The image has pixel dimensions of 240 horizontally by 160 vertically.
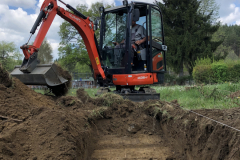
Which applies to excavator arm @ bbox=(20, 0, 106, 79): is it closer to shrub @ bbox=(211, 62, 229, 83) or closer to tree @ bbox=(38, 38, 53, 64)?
shrub @ bbox=(211, 62, 229, 83)

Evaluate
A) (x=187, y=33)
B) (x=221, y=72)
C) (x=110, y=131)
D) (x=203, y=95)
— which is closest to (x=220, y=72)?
(x=221, y=72)

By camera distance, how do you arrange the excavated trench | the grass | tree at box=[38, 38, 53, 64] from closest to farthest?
the excavated trench < the grass < tree at box=[38, 38, 53, 64]

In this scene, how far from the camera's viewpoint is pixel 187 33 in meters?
23.1

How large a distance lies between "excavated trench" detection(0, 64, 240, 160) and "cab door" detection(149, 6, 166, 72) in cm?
255

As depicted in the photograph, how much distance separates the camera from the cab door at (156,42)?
23.6 ft

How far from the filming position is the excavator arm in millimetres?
5234

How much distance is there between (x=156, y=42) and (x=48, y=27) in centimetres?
368

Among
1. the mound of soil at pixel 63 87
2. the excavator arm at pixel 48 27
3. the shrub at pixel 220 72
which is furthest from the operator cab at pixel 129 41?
the shrub at pixel 220 72

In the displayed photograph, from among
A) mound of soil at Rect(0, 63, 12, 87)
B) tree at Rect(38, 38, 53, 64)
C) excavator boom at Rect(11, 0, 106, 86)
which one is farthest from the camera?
tree at Rect(38, 38, 53, 64)

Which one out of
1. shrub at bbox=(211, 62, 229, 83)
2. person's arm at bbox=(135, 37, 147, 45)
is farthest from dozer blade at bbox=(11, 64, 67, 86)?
shrub at bbox=(211, 62, 229, 83)

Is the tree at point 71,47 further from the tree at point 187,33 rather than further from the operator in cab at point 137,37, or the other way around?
the operator in cab at point 137,37

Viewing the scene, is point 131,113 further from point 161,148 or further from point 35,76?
point 35,76

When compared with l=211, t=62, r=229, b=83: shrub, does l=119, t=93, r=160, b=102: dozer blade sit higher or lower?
lower

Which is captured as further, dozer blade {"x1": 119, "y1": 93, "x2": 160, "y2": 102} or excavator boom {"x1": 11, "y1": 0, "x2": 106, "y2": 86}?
dozer blade {"x1": 119, "y1": 93, "x2": 160, "y2": 102}
